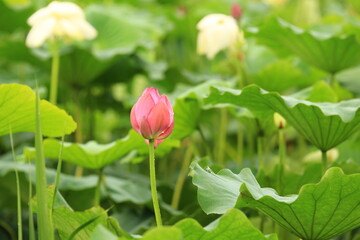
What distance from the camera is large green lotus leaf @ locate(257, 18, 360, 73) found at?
5.35 ft

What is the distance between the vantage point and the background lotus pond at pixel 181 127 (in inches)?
38.6

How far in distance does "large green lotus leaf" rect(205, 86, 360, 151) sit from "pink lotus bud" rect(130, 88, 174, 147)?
28 centimetres

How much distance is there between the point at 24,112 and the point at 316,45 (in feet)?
2.55

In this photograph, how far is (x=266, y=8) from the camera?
11.1ft

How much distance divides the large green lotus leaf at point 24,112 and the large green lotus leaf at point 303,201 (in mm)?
263

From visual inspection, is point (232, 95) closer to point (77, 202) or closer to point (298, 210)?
point (298, 210)

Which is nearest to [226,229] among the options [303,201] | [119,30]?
[303,201]

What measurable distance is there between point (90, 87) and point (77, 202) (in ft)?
2.11

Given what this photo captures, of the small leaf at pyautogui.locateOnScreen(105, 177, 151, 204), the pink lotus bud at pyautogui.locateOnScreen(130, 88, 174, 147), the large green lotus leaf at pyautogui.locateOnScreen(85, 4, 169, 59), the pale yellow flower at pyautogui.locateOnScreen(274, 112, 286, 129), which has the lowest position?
the small leaf at pyautogui.locateOnScreen(105, 177, 151, 204)

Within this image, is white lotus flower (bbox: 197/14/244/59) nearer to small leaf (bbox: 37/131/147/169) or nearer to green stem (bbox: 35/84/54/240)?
small leaf (bbox: 37/131/147/169)

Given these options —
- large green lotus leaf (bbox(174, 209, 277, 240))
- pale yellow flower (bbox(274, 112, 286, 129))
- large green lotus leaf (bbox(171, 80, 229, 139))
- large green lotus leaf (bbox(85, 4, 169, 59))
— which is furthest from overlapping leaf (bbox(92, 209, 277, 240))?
large green lotus leaf (bbox(85, 4, 169, 59))

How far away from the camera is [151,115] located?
941 mm

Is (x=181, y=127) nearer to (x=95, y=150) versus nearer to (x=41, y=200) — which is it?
(x=95, y=150)

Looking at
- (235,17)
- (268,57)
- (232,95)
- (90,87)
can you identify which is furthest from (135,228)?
(268,57)
